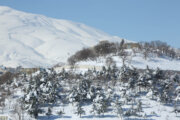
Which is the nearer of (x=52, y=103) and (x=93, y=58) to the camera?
(x=52, y=103)

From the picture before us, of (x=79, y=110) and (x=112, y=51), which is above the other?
(x=112, y=51)

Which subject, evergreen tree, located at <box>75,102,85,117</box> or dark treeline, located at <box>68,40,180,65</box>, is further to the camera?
dark treeline, located at <box>68,40,180,65</box>

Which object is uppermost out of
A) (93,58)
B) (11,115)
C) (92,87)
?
(93,58)

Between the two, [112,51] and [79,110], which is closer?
[79,110]

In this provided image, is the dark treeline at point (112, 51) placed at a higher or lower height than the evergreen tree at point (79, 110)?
higher

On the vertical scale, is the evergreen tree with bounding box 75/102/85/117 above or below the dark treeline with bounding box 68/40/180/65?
below

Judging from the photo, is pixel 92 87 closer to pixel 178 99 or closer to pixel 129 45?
pixel 178 99

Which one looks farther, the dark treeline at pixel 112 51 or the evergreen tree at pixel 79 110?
the dark treeline at pixel 112 51

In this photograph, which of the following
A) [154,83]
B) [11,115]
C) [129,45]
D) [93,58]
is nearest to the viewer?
[11,115]

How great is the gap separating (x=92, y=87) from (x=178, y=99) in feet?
40.0

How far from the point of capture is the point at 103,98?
4297 cm

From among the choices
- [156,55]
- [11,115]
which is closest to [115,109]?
[11,115]

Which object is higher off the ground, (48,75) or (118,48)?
(118,48)

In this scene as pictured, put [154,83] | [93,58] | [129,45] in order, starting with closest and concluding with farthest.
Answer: [154,83], [93,58], [129,45]
